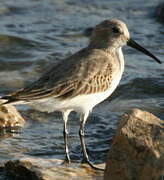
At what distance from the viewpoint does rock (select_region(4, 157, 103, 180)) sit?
6332 millimetres

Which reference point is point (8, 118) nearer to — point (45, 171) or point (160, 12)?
point (45, 171)

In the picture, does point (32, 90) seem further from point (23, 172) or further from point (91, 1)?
point (91, 1)

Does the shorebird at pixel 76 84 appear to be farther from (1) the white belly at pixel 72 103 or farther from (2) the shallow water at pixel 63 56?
(2) the shallow water at pixel 63 56

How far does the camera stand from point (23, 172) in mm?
6504

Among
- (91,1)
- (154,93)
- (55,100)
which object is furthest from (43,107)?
(91,1)

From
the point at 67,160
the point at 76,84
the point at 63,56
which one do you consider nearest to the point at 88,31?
the point at 63,56

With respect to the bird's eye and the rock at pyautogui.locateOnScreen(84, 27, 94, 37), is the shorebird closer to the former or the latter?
the bird's eye

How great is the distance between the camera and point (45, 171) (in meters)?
6.37

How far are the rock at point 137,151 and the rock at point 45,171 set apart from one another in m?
0.67

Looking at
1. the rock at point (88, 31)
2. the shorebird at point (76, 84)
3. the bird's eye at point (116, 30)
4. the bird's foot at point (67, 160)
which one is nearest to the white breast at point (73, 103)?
the shorebird at point (76, 84)

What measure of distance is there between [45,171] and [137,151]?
124cm

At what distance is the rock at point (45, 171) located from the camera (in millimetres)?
6332

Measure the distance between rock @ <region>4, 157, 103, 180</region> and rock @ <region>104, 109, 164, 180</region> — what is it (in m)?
0.67

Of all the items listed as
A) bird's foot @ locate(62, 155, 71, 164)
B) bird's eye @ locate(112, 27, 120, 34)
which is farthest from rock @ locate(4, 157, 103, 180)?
bird's eye @ locate(112, 27, 120, 34)
